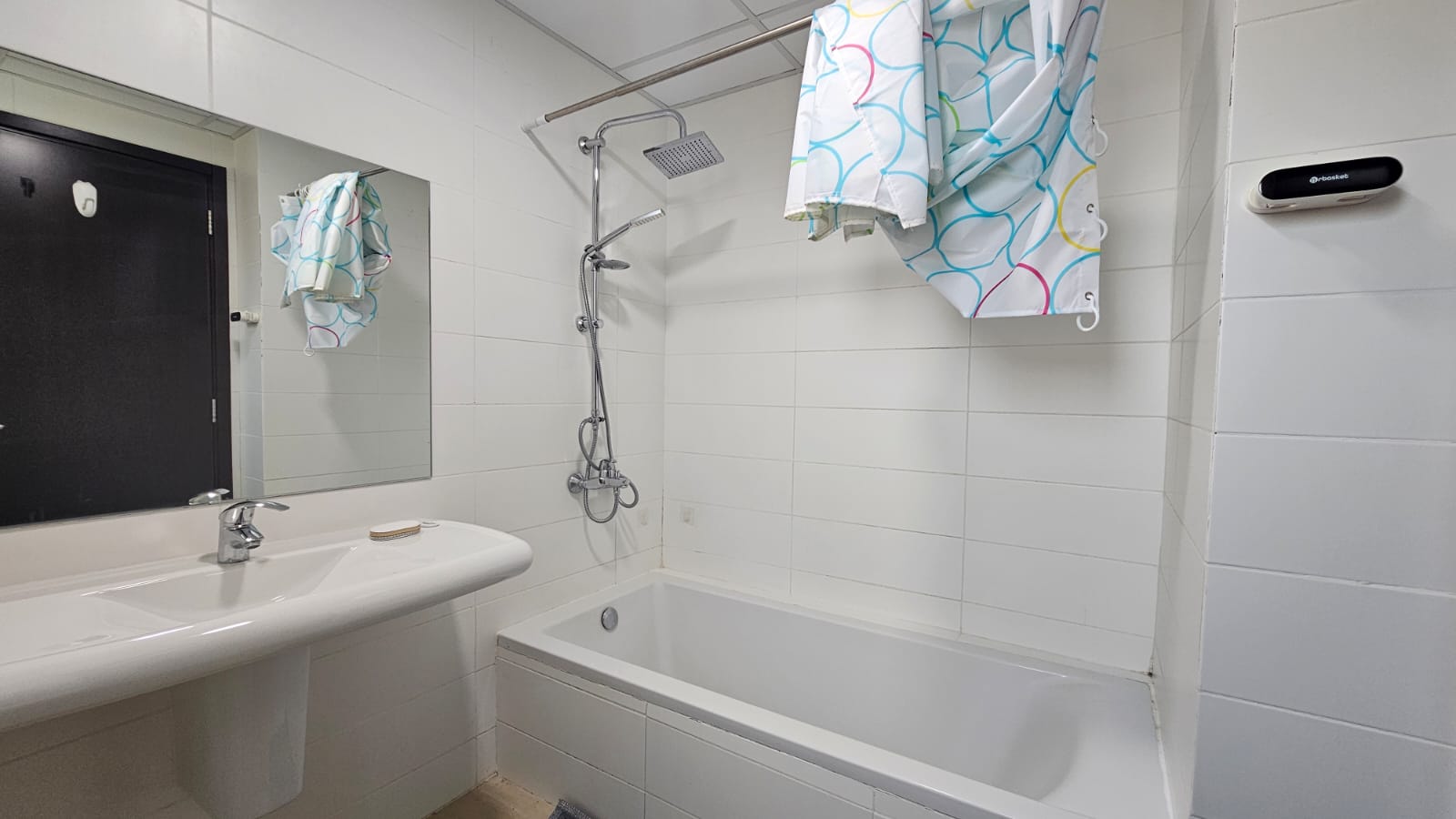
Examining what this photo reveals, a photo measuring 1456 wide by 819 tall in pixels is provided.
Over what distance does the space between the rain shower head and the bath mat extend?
6.20 feet

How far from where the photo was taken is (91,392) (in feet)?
3.46

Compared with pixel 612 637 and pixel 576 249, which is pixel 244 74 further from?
pixel 612 637

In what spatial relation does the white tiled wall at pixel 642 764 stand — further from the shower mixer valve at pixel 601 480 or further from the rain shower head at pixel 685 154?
the rain shower head at pixel 685 154

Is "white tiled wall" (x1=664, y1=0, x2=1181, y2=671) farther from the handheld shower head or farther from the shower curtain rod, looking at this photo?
the shower curtain rod

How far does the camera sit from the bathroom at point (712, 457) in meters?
0.80

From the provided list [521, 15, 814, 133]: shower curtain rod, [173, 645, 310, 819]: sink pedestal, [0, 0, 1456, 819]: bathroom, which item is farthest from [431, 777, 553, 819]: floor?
[521, 15, 814, 133]: shower curtain rod

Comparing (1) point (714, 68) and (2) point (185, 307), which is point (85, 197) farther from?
(1) point (714, 68)

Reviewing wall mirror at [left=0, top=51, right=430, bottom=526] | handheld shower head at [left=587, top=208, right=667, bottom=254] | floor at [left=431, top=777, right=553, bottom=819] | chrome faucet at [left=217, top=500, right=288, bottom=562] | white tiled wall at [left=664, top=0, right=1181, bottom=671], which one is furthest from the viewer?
handheld shower head at [left=587, top=208, right=667, bottom=254]

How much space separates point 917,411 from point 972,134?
2.78ft

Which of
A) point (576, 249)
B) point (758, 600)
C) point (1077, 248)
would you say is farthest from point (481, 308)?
point (1077, 248)

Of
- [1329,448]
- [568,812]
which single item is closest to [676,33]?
[1329,448]

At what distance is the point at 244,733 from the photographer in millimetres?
1062

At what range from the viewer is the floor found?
1614mm

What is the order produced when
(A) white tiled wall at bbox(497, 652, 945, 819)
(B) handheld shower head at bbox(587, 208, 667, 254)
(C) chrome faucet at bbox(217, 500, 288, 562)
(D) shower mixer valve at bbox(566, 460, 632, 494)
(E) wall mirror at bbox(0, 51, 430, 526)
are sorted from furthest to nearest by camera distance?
(D) shower mixer valve at bbox(566, 460, 632, 494)
(B) handheld shower head at bbox(587, 208, 667, 254)
(A) white tiled wall at bbox(497, 652, 945, 819)
(C) chrome faucet at bbox(217, 500, 288, 562)
(E) wall mirror at bbox(0, 51, 430, 526)
